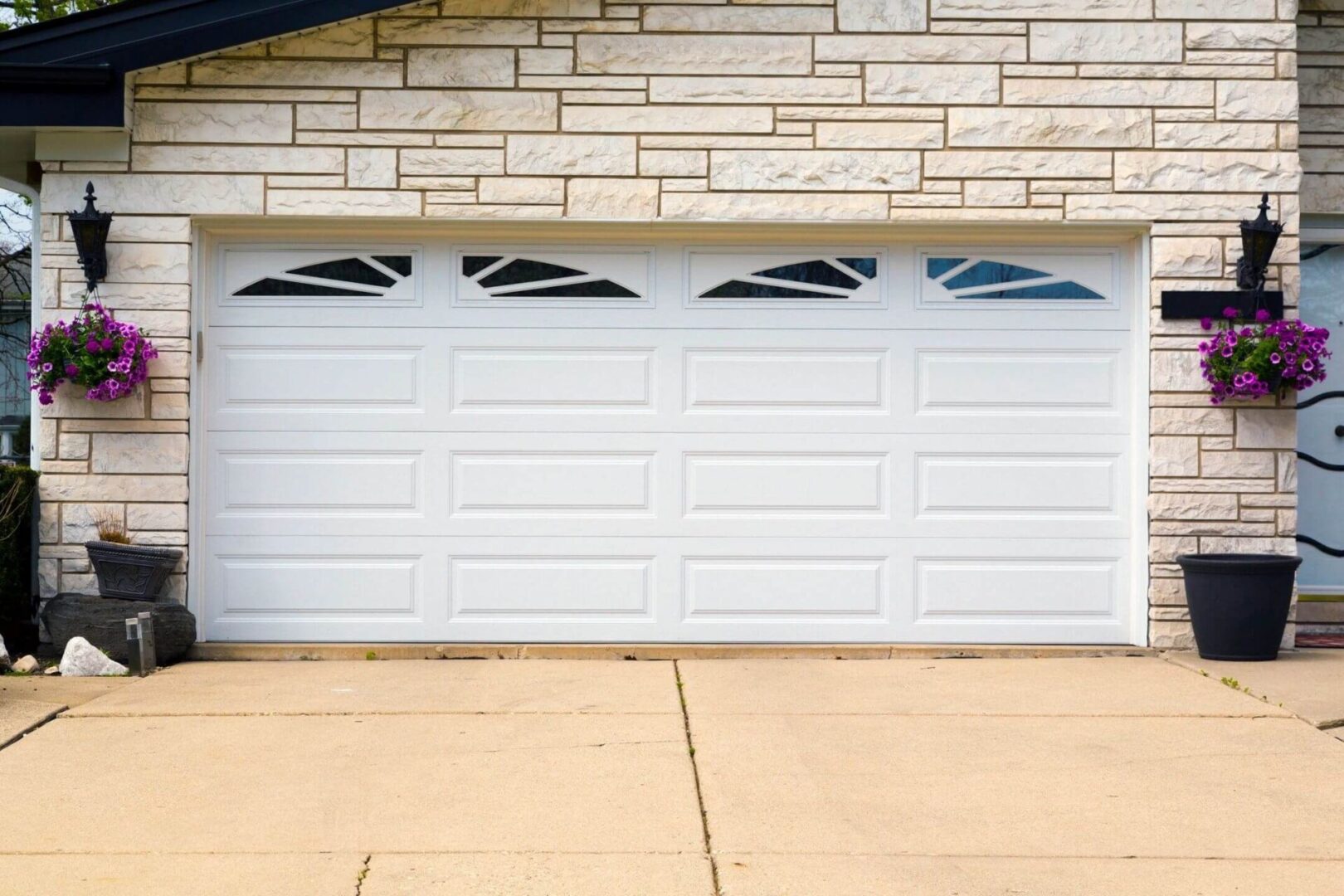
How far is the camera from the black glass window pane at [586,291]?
7625mm

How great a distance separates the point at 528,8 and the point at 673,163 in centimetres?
112

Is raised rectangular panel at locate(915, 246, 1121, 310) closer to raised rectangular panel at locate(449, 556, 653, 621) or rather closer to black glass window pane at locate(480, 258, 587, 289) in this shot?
black glass window pane at locate(480, 258, 587, 289)

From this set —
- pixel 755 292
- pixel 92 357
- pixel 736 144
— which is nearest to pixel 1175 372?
pixel 755 292

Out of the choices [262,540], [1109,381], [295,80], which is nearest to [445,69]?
[295,80]

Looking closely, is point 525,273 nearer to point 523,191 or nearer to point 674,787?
point 523,191

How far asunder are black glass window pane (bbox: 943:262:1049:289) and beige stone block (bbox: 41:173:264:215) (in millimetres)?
3789

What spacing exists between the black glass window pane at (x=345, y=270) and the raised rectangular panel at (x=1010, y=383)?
2.99 meters

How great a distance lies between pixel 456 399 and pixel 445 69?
1.74 meters

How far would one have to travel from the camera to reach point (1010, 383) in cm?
763

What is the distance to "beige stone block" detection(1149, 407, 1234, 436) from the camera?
747cm

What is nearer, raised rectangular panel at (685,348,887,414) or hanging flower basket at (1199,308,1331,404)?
hanging flower basket at (1199,308,1331,404)

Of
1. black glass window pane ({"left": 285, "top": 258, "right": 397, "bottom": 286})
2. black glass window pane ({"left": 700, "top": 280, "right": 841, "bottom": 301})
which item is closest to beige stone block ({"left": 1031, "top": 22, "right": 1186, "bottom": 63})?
black glass window pane ({"left": 700, "top": 280, "right": 841, "bottom": 301})

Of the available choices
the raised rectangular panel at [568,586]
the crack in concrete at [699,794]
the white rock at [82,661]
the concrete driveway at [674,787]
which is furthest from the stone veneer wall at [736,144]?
the crack in concrete at [699,794]

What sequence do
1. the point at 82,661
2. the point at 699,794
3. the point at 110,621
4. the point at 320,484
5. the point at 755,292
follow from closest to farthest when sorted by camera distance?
the point at 699,794 → the point at 82,661 → the point at 110,621 → the point at 320,484 → the point at 755,292
